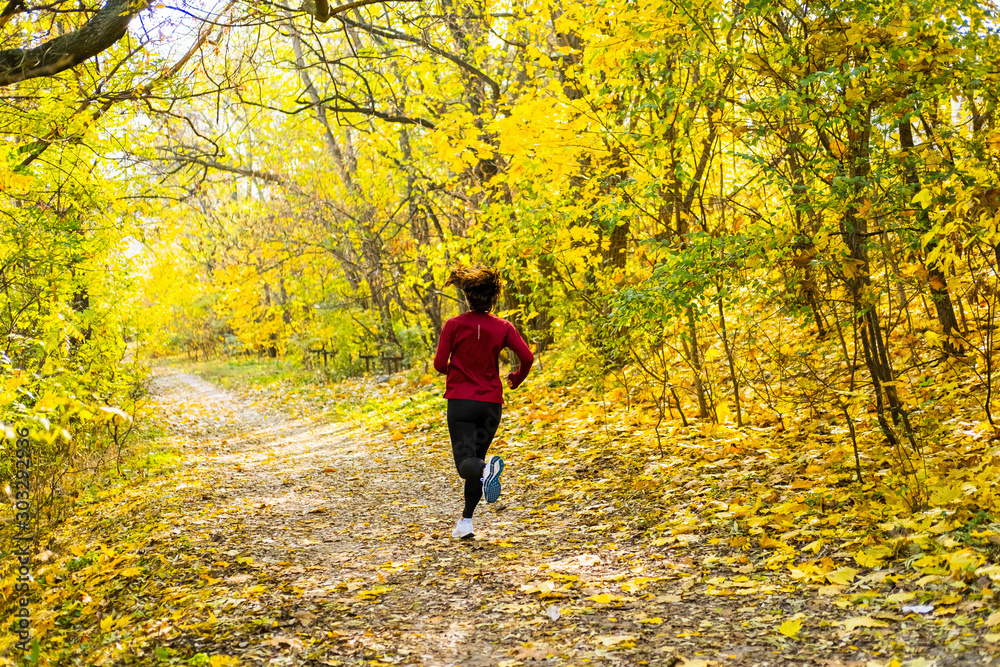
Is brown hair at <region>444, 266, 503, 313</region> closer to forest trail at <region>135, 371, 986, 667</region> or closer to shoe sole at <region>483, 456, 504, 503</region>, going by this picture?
shoe sole at <region>483, 456, 504, 503</region>

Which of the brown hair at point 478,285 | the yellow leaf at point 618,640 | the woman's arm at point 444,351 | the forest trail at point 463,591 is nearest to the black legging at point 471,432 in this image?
the woman's arm at point 444,351

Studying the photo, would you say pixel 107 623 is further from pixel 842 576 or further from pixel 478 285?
pixel 842 576

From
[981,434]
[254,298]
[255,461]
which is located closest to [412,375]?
[255,461]

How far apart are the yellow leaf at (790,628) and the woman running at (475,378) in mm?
2267

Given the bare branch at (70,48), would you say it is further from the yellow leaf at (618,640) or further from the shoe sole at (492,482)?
the yellow leaf at (618,640)

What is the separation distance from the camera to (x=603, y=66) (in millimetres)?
6301

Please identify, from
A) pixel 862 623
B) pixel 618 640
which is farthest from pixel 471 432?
pixel 862 623

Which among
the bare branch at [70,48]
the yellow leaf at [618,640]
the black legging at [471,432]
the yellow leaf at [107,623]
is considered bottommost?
the yellow leaf at [618,640]

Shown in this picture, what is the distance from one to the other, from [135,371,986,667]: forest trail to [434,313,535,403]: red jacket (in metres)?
1.15

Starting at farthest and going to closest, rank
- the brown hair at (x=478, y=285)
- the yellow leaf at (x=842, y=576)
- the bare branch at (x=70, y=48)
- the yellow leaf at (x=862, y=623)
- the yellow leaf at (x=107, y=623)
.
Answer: the brown hair at (x=478, y=285) → the bare branch at (x=70, y=48) → the yellow leaf at (x=107, y=623) → the yellow leaf at (x=842, y=576) → the yellow leaf at (x=862, y=623)

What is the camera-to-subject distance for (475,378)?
196 inches

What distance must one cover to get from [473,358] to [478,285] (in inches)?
20.9

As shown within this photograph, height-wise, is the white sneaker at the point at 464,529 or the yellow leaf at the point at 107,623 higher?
the yellow leaf at the point at 107,623

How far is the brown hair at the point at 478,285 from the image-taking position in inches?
196
